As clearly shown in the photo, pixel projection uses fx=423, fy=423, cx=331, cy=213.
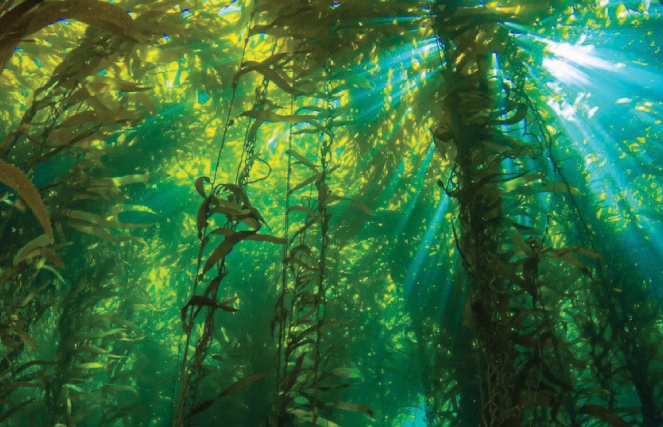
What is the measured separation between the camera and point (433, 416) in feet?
12.7

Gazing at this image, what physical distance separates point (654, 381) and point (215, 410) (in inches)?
189

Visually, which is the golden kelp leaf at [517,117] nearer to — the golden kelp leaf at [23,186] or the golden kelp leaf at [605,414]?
the golden kelp leaf at [605,414]

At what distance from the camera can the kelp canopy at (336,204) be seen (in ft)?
5.65

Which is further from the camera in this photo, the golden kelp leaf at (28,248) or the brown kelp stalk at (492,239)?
the golden kelp leaf at (28,248)

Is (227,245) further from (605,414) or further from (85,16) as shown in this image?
(605,414)

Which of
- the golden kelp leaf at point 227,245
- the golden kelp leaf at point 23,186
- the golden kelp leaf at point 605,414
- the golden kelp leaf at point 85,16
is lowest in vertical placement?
the golden kelp leaf at point 605,414

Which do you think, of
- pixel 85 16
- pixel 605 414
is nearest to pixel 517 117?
pixel 605 414

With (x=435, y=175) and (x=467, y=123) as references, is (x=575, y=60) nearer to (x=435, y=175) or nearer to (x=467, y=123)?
(x=435, y=175)

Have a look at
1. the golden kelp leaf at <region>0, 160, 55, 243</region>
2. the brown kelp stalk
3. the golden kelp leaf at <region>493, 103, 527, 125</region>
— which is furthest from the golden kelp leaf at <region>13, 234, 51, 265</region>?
the golden kelp leaf at <region>493, 103, 527, 125</region>

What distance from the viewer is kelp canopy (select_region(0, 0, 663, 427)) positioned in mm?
1724

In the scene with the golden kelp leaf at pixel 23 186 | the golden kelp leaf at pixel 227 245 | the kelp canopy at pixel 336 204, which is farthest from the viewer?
the kelp canopy at pixel 336 204

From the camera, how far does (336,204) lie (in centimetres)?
586

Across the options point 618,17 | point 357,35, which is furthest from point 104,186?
point 618,17

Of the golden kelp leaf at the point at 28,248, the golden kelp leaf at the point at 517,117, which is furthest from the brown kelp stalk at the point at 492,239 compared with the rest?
the golden kelp leaf at the point at 28,248
